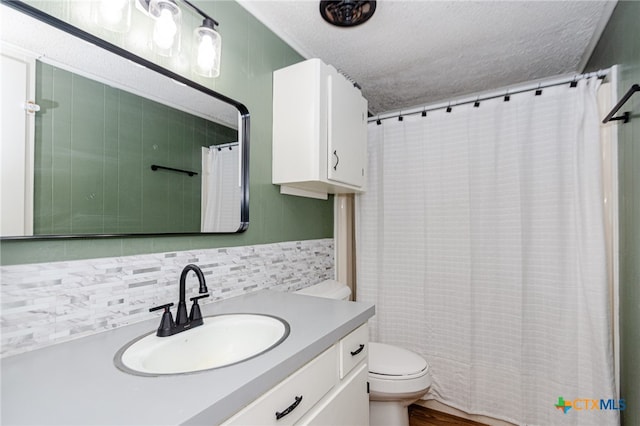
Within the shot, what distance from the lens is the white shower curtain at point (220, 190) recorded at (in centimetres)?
130

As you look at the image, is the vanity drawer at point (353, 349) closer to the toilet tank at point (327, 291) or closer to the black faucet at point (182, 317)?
the black faucet at point (182, 317)

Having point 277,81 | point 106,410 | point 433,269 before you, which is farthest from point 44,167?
point 433,269

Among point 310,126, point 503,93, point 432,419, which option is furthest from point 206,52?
point 432,419

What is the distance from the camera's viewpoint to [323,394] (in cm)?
95

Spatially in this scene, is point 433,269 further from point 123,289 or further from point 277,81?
point 123,289

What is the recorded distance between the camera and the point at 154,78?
3.67ft

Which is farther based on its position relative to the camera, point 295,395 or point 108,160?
point 108,160

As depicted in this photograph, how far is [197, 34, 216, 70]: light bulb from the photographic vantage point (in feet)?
4.05

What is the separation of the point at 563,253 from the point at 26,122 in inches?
92.2

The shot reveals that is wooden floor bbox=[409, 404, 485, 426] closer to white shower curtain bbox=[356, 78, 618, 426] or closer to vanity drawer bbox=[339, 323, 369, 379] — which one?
white shower curtain bbox=[356, 78, 618, 426]

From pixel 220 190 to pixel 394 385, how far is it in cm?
128

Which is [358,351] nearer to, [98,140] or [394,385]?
[394,385]

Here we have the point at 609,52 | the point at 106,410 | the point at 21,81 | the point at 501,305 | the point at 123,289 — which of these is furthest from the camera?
the point at 501,305

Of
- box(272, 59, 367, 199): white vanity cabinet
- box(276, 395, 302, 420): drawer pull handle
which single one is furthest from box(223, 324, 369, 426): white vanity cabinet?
box(272, 59, 367, 199): white vanity cabinet
